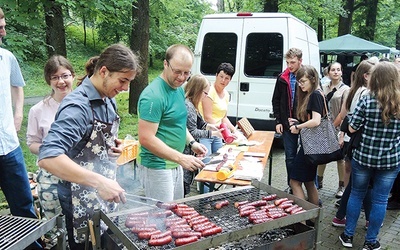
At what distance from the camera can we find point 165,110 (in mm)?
2785

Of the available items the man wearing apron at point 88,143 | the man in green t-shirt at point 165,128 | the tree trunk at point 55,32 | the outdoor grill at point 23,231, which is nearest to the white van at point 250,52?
the tree trunk at point 55,32

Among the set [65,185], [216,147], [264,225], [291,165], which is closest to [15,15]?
[216,147]

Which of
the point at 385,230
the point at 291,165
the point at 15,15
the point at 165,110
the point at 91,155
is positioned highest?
the point at 15,15

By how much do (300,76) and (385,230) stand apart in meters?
2.24

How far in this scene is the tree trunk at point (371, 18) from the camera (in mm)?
21062

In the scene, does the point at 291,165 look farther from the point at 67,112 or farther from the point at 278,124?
the point at 67,112

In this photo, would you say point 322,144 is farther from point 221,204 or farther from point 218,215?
point 218,215

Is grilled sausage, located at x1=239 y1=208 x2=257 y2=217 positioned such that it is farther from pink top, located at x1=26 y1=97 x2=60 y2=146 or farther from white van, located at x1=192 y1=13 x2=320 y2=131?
white van, located at x1=192 y1=13 x2=320 y2=131

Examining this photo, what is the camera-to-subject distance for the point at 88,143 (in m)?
2.07

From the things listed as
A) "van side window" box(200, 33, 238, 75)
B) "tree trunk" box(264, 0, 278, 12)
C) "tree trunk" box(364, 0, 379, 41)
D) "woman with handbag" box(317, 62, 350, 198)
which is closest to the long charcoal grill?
"woman with handbag" box(317, 62, 350, 198)

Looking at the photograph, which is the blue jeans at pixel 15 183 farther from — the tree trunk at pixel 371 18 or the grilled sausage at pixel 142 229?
the tree trunk at pixel 371 18

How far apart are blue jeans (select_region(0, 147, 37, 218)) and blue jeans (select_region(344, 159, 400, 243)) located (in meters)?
3.33

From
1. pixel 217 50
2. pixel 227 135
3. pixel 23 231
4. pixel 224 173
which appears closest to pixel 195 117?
pixel 227 135

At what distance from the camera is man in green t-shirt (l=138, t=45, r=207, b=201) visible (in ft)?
8.78
